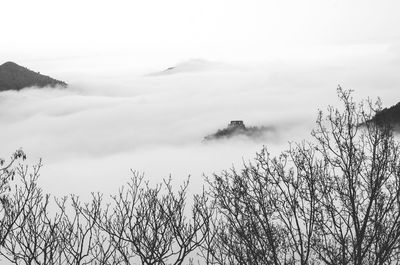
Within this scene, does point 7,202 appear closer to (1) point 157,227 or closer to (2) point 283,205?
(1) point 157,227

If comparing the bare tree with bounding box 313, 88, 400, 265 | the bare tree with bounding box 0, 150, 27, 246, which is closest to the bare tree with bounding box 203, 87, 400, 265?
the bare tree with bounding box 313, 88, 400, 265

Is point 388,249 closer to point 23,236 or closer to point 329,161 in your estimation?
point 329,161

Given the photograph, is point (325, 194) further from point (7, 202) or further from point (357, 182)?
point (7, 202)

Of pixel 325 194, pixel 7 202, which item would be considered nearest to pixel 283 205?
pixel 325 194

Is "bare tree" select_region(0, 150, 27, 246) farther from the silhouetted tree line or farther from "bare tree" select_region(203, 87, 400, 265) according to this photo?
"bare tree" select_region(203, 87, 400, 265)

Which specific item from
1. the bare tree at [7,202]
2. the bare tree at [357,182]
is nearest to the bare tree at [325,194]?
the bare tree at [357,182]

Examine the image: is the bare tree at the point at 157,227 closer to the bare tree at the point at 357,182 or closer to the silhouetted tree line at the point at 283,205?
the silhouetted tree line at the point at 283,205

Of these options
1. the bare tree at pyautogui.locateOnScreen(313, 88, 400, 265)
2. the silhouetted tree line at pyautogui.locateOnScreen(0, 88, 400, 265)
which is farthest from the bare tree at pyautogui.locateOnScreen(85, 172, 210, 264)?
the bare tree at pyautogui.locateOnScreen(313, 88, 400, 265)

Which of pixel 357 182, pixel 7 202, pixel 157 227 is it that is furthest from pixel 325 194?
pixel 7 202

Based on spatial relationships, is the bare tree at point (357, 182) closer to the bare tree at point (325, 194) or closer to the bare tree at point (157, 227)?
→ the bare tree at point (325, 194)

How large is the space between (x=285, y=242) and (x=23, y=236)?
8577 millimetres

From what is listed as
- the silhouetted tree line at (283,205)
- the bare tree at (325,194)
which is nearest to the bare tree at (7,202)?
the silhouetted tree line at (283,205)

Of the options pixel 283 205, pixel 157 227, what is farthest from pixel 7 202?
pixel 283 205

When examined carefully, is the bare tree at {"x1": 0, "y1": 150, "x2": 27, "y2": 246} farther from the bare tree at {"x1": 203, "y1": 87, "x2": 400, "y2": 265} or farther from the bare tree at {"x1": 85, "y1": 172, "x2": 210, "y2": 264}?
the bare tree at {"x1": 203, "y1": 87, "x2": 400, "y2": 265}
